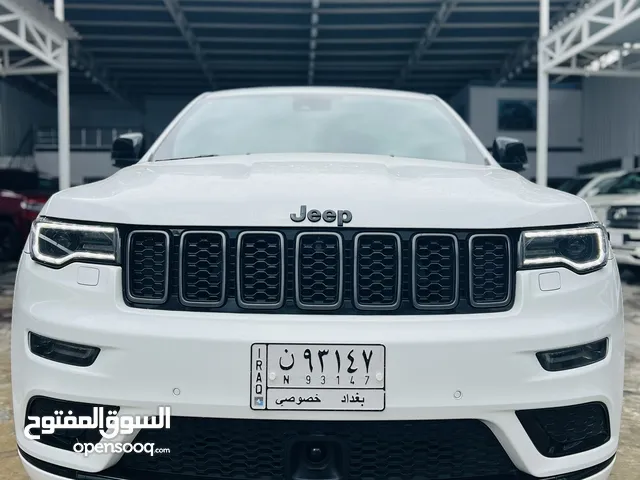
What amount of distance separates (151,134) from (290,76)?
A: 27.6 feet

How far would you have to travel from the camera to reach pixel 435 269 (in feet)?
5.92

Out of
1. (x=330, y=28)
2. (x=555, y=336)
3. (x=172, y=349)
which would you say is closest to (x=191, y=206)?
(x=172, y=349)

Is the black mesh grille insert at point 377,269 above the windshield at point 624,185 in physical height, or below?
below

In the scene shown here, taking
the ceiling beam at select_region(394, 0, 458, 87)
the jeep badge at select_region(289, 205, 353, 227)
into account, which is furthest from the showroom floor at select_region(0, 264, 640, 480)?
the ceiling beam at select_region(394, 0, 458, 87)

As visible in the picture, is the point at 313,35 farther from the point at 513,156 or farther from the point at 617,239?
the point at 513,156

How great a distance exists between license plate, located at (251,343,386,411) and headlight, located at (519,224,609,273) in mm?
505

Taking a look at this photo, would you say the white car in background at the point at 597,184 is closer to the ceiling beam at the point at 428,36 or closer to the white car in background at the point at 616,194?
the white car in background at the point at 616,194

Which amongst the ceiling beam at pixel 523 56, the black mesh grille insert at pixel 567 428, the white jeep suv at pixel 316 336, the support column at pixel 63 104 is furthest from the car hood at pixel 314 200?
the ceiling beam at pixel 523 56

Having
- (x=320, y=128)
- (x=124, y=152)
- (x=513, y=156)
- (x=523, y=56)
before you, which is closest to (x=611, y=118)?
(x=523, y=56)

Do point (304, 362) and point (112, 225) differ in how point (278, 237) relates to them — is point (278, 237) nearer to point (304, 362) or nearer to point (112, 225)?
point (304, 362)

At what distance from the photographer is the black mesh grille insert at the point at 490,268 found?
1.81 meters

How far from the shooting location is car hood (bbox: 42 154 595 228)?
1774 millimetres

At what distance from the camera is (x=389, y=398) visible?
1.68 meters

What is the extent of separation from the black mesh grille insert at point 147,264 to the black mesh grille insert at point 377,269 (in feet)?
1.70
